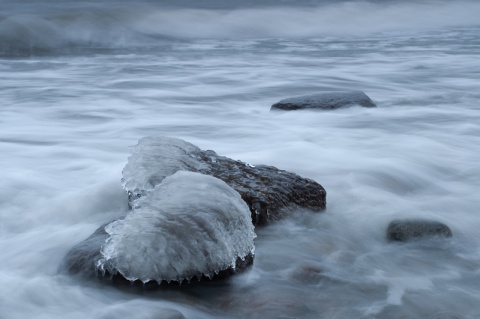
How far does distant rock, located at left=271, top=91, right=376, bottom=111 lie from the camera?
Result: 5855mm

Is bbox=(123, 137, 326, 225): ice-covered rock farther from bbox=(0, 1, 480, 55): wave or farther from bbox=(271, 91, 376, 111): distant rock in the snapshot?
bbox=(0, 1, 480, 55): wave

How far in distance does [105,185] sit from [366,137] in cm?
218

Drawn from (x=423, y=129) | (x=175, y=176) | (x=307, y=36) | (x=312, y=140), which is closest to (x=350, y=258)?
(x=175, y=176)

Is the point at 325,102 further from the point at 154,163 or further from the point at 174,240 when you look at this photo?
the point at 174,240

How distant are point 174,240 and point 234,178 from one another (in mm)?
742

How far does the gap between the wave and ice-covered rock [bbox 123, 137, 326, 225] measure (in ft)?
28.4

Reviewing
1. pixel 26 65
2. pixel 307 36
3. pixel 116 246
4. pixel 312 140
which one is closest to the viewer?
pixel 116 246

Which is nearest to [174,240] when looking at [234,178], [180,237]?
[180,237]

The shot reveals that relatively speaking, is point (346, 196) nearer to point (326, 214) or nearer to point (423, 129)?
point (326, 214)

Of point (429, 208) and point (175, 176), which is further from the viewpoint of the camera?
point (429, 208)

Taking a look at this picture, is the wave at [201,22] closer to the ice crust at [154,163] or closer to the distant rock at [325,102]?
the distant rock at [325,102]

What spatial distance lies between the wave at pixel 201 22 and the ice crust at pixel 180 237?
9.36 meters

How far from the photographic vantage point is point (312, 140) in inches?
190

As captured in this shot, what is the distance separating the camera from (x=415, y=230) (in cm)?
289
